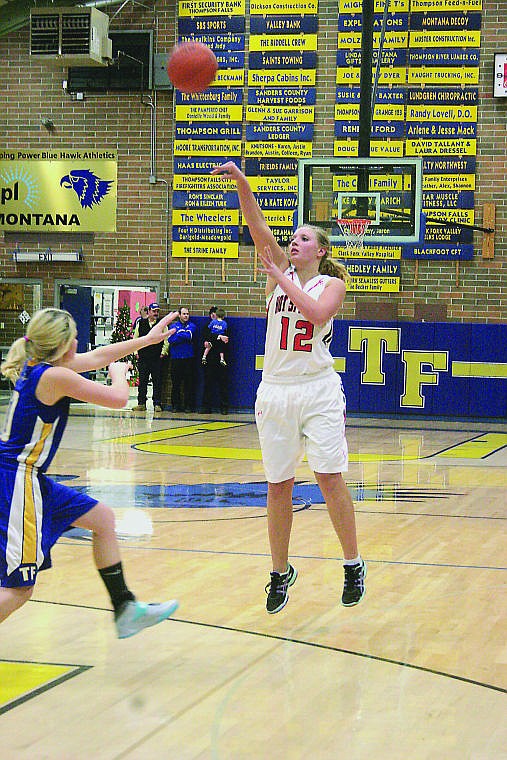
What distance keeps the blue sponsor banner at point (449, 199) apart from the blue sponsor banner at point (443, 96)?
1.43 meters

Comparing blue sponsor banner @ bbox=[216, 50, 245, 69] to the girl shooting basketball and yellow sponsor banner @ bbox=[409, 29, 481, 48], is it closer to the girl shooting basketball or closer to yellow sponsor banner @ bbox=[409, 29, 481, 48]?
yellow sponsor banner @ bbox=[409, 29, 481, 48]

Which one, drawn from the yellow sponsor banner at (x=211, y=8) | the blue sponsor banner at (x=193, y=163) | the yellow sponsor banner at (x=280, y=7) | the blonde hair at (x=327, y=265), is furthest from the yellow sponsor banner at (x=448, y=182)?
the blonde hair at (x=327, y=265)

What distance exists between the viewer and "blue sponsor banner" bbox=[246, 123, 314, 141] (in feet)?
57.2

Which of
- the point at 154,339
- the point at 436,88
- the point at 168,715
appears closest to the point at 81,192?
the point at 436,88

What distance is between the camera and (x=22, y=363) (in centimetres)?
381

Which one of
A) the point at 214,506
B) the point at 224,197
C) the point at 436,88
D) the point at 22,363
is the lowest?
the point at 214,506

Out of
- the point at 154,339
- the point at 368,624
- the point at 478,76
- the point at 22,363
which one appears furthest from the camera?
the point at 478,76

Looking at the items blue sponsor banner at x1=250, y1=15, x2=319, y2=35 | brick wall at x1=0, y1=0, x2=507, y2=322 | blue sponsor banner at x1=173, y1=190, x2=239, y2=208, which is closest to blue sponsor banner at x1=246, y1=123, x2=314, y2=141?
brick wall at x1=0, y1=0, x2=507, y2=322

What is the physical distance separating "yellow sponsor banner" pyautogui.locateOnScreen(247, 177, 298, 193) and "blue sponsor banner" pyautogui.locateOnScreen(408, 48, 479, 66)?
2.72 meters

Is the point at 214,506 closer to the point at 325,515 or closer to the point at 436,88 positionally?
the point at 325,515

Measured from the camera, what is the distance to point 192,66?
726 centimetres

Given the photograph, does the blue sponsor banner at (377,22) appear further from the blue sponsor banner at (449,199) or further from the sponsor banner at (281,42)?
the blue sponsor banner at (449,199)

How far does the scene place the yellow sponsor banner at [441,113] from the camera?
1683 cm

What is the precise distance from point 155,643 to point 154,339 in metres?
1.25
